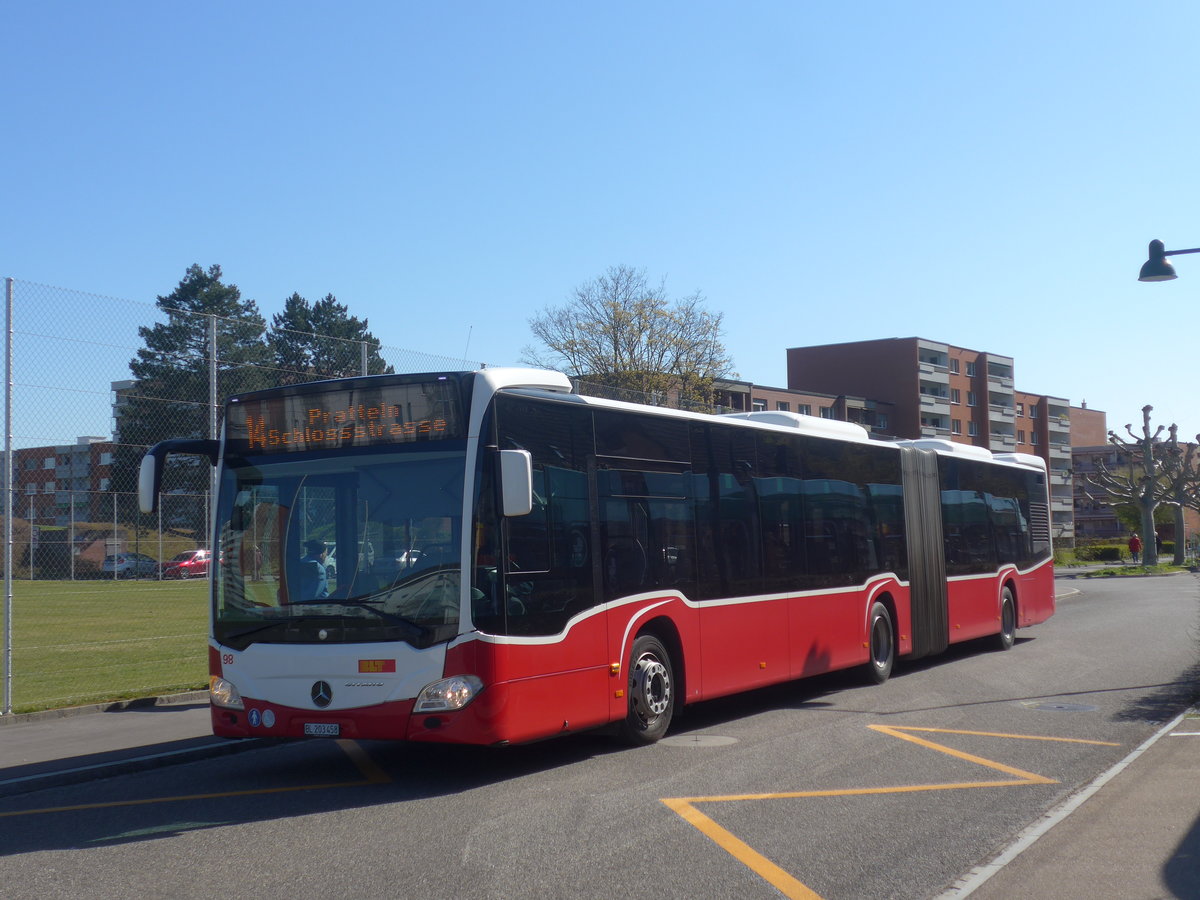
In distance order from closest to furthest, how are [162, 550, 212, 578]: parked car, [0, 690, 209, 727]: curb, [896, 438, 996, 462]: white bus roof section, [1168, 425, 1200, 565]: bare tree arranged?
[0, 690, 209, 727]: curb → [162, 550, 212, 578]: parked car → [896, 438, 996, 462]: white bus roof section → [1168, 425, 1200, 565]: bare tree

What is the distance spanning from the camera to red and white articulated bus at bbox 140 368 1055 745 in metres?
8.52

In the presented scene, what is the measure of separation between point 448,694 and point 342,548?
1325 mm

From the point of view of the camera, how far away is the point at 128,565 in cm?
2509

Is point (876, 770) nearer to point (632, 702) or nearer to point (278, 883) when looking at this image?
point (632, 702)

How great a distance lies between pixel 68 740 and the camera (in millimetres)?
11344

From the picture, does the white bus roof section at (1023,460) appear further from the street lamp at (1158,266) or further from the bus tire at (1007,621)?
the street lamp at (1158,266)

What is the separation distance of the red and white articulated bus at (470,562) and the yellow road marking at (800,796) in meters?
1.52

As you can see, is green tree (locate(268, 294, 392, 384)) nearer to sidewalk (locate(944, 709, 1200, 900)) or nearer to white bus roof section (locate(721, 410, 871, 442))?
white bus roof section (locate(721, 410, 871, 442))

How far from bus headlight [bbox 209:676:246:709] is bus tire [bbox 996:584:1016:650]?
13795mm

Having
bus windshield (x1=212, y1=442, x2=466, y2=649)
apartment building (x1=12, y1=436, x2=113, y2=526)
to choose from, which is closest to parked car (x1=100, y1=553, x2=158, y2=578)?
apartment building (x1=12, y1=436, x2=113, y2=526)

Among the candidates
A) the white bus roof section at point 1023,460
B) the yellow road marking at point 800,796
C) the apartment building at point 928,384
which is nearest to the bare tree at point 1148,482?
the apartment building at point 928,384

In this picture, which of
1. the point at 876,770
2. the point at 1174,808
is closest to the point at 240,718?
the point at 876,770

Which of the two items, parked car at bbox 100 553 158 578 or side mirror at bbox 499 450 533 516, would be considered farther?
parked car at bbox 100 553 158 578

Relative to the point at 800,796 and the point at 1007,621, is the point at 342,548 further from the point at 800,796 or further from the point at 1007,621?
the point at 1007,621
